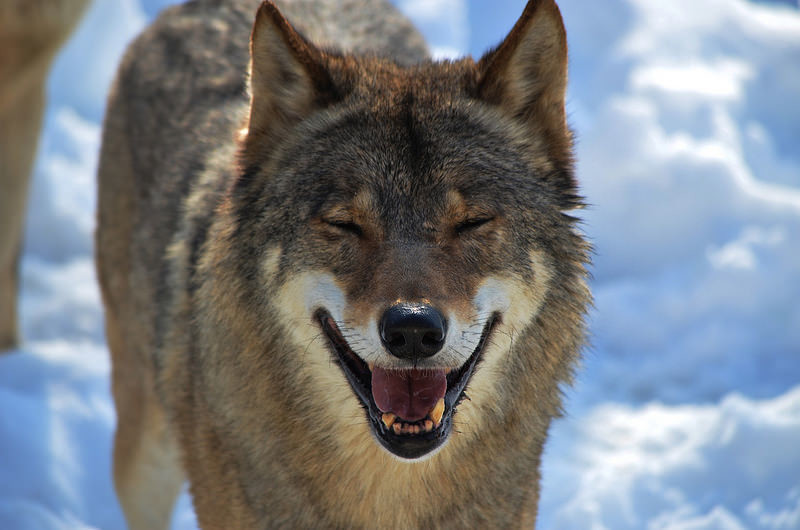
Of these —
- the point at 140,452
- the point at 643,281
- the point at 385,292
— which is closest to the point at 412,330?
the point at 385,292

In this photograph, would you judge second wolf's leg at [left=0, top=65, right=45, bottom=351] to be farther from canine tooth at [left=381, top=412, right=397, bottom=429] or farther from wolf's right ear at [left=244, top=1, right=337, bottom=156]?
canine tooth at [left=381, top=412, right=397, bottom=429]

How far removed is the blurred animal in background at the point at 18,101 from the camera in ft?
16.6

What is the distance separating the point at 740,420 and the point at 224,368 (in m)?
3.19

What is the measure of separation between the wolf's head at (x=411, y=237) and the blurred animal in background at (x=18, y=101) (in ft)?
8.30

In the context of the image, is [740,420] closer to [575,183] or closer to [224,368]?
[575,183]

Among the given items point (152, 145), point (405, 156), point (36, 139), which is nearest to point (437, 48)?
point (36, 139)

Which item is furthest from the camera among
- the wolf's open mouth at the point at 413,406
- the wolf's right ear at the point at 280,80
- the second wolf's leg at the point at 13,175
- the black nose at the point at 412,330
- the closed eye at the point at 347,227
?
the second wolf's leg at the point at 13,175

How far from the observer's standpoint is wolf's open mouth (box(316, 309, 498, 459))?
2678mm

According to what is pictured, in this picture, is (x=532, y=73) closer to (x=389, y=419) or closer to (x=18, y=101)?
(x=389, y=419)

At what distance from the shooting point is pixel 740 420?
5.13 metres

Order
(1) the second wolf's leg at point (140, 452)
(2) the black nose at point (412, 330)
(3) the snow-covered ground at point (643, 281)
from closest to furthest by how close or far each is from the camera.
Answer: (2) the black nose at point (412, 330), (1) the second wolf's leg at point (140, 452), (3) the snow-covered ground at point (643, 281)

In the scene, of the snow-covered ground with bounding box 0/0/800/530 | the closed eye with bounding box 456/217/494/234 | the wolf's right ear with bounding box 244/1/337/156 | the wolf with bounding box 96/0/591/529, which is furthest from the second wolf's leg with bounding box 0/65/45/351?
the closed eye with bounding box 456/217/494/234

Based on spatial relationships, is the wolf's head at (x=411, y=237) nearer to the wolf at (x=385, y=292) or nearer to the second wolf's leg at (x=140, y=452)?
the wolf at (x=385, y=292)

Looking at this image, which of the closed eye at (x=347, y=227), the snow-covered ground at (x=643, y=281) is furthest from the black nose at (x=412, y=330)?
the snow-covered ground at (x=643, y=281)
